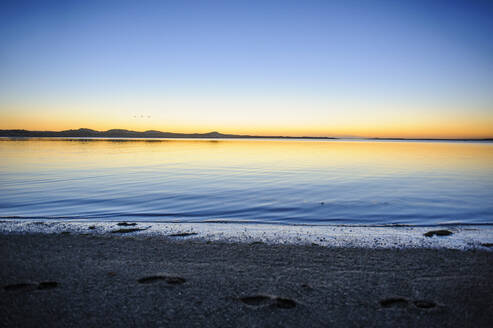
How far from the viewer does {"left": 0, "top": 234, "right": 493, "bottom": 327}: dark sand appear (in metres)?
4.59

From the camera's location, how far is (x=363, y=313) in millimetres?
4730

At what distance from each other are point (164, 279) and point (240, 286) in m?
1.56

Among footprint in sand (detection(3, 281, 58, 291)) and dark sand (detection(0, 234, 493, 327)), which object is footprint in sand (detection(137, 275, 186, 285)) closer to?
dark sand (detection(0, 234, 493, 327))

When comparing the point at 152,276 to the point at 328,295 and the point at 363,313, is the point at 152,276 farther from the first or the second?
the point at 363,313

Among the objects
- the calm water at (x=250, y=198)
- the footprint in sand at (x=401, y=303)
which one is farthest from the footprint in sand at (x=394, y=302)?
the calm water at (x=250, y=198)

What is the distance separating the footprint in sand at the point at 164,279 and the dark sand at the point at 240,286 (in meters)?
0.02

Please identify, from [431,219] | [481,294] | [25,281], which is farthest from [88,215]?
[431,219]

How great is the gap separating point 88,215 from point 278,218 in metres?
8.31

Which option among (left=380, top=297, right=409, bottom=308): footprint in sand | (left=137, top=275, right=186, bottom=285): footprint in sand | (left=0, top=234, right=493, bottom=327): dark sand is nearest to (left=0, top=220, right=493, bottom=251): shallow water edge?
(left=0, top=234, right=493, bottom=327): dark sand

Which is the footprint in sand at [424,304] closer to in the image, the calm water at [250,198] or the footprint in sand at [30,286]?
the footprint in sand at [30,286]

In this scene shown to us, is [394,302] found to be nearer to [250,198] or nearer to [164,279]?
[164,279]

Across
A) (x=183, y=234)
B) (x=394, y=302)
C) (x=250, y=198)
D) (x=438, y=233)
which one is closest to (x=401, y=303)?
(x=394, y=302)

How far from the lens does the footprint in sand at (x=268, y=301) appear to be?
494 centimetres

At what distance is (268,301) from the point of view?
16.6 feet
